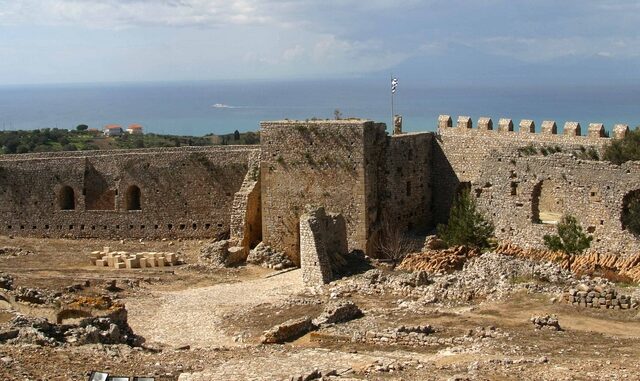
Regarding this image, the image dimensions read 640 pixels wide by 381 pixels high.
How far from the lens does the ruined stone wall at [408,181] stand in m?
31.4

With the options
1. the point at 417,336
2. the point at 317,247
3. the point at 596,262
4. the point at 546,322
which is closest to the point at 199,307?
the point at 317,247

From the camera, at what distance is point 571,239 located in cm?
2673

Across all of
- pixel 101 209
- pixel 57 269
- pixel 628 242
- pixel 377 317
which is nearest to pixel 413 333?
pixel 377 317

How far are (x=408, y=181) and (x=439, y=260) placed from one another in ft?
17.8

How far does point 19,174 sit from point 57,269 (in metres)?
6.99

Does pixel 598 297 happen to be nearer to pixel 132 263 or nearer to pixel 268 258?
pixel 268 258

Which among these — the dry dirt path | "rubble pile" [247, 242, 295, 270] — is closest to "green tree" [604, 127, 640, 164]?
the dry dirt path

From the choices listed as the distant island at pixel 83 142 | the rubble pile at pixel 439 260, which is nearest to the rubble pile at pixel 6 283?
the rubble pile at pixel 439 260

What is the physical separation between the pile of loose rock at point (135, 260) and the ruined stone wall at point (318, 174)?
310 cm

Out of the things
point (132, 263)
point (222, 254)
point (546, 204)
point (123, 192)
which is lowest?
point (132, 263)

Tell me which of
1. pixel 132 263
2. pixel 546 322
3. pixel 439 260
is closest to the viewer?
pixel 546 322

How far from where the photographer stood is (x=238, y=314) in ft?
77.4

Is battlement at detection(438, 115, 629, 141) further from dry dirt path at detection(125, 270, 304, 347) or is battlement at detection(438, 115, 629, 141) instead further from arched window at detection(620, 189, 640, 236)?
dry dirt path at detection(125, 270, 304, 347)

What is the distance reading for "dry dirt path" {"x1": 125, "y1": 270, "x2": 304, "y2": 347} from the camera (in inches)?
841
